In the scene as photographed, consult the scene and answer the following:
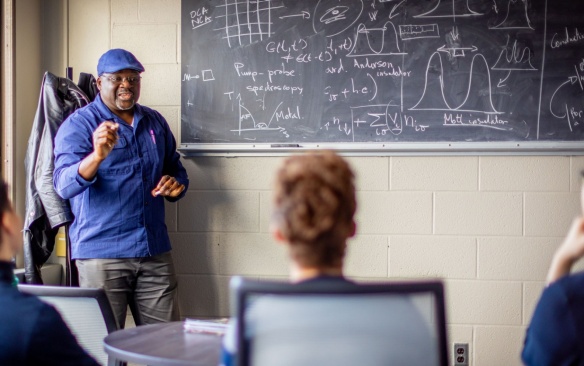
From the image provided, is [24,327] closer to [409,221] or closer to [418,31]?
[409,221]

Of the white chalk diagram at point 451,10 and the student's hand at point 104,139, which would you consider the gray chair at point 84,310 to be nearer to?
the student's hand at point 104,139

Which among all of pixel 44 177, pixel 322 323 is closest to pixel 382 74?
pixel 44 177

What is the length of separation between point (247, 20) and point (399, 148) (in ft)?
3.42

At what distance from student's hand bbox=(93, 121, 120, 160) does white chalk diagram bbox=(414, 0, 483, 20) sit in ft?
5.37

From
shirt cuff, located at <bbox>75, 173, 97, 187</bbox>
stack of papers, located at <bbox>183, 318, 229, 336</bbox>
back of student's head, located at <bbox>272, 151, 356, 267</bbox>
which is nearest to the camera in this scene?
back of student's head, located at <bbox>272, 151, 356, 267</bbox>

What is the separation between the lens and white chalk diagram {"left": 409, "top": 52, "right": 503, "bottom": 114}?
137 inches

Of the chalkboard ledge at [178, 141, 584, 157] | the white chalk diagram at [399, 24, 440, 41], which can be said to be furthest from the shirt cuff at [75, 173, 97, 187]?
the white chalk diagram at [399, 24, 440, 41]

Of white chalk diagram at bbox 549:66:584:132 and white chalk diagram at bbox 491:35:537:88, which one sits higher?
white chalk diagram at bbox 491:35:537:88

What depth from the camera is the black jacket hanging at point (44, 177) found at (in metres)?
3.39

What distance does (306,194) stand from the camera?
142 cm

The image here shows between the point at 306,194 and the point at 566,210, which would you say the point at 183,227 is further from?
the point at 306,194

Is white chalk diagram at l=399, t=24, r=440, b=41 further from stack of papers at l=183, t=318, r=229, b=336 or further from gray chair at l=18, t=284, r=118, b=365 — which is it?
gray chair at l=18, t=284, r=118, b=365

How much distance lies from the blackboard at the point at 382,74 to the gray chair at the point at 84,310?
5.50 ft

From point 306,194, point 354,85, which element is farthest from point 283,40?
point 306,194
